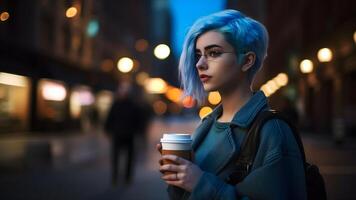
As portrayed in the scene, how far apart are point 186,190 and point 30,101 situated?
28607mm

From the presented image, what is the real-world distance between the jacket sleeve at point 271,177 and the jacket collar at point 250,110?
111mm

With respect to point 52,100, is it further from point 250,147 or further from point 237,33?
point 250,147

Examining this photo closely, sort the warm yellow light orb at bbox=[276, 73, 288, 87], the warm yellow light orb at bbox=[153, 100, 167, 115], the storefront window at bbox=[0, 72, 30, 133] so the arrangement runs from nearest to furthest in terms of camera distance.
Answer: the storefront window at bbox=[0, 72, 30, 133] < the warm yellow light orb at bbox=[276, 73, 288, 87] < the warm yellow light orb at bbox=[153, 100, 167, 115]

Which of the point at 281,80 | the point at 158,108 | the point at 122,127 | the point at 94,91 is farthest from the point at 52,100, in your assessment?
the point at 158,108

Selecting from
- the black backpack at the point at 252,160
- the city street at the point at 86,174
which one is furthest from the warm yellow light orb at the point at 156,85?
the black backpack at the point at 252,160

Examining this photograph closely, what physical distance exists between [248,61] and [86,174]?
1123cm

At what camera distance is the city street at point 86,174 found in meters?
3.66

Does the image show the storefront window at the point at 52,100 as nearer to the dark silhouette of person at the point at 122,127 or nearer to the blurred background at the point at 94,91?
the blurred background at the point at 94,91

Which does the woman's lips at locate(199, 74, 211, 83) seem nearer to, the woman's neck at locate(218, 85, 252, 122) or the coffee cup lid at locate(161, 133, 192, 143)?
the woman's neck at locate(218, 85, 252, 122)

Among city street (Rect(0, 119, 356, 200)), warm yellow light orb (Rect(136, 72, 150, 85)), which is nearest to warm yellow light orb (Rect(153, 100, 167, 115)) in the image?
warm yellow light orb (Rect(136, 72, 150, 85))

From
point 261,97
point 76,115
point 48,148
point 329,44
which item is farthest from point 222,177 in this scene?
point 76,115

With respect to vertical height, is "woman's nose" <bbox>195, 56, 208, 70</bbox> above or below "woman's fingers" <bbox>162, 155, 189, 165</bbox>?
above

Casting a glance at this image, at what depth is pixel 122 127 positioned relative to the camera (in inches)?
444

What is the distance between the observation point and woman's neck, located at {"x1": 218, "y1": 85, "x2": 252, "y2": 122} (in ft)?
6.77
